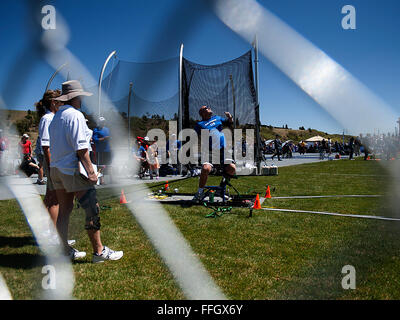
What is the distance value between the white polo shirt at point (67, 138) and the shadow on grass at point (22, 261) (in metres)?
1.17

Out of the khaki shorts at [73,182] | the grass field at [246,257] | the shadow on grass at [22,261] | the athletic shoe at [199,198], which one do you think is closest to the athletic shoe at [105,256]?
the grass field at [246,257]

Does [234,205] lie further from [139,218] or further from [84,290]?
[84,290]

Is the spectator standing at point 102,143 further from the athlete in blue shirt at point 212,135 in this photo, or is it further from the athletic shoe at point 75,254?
the athletic shoe at point 75,254

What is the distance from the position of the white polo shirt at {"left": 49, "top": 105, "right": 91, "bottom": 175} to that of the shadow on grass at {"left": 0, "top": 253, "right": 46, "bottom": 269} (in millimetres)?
1170

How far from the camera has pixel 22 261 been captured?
362cm

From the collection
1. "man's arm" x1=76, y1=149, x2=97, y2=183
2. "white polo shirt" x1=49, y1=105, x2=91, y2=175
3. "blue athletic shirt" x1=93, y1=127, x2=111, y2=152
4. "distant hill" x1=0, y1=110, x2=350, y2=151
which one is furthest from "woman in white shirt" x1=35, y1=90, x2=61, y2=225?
"blue athletic shirt" x1=93, y1=127, x2=111, y2=152

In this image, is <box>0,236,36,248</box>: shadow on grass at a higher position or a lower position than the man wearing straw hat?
lower

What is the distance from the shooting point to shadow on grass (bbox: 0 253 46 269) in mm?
3474

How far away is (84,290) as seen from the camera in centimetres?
286

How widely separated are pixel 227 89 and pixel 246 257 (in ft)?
32.2

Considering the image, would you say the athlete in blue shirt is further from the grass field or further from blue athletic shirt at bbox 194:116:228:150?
the grass field

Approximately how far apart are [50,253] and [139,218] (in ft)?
8.13

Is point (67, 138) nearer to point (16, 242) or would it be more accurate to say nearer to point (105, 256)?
point (105, 256)

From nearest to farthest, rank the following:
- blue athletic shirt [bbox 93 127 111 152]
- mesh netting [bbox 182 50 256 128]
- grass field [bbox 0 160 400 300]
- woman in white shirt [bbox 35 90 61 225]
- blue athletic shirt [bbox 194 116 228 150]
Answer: grass field [bbox 0 160 400 300] < woman in white shirt [bbox 35 90 61 225] < blue athletic shirt [bbox 194 116 228 150] < blue athletic shirt [bbox 93 127 111 152] < mesh netting [bbox 182 50 256 128]
